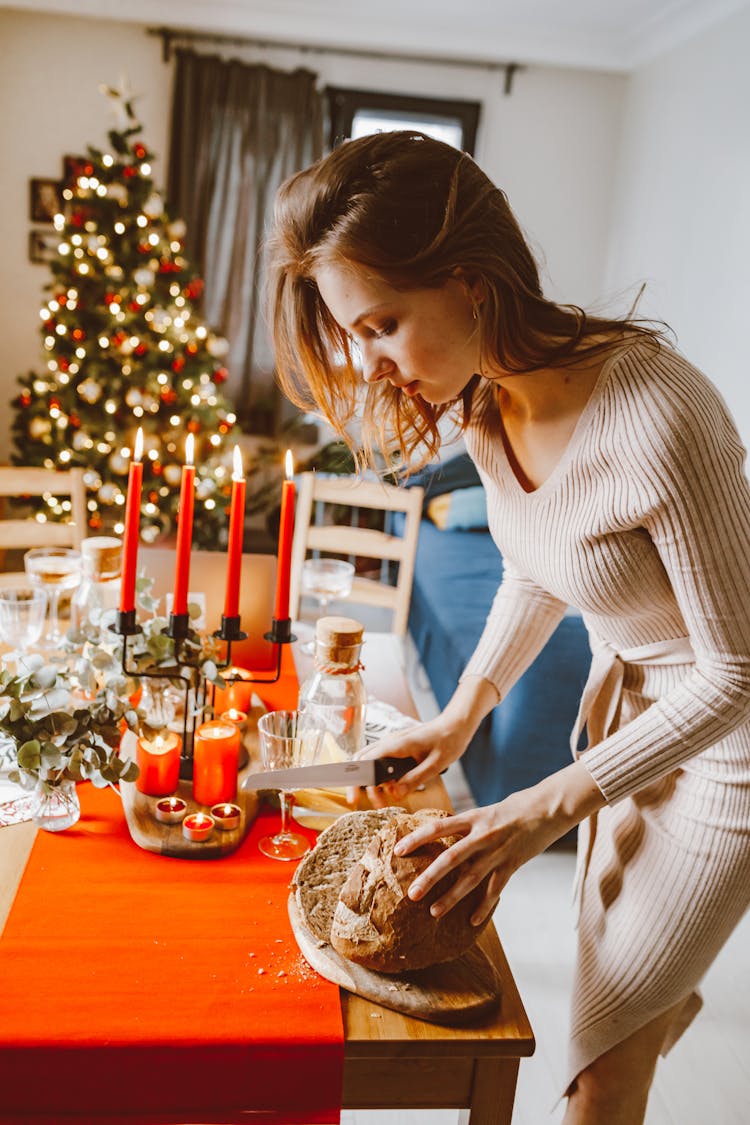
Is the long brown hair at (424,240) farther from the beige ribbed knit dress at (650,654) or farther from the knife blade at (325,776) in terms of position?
the knife blade at (325,776)

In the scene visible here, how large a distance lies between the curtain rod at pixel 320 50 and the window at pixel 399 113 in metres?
0.18

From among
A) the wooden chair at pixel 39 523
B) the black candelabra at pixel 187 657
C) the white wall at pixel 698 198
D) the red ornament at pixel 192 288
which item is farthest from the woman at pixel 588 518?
the red ornament at pixel 192 288

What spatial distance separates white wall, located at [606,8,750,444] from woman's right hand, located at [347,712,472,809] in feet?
9.39

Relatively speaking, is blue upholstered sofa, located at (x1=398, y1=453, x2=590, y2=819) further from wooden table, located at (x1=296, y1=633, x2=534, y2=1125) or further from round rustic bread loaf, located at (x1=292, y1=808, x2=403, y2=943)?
wooden table, located at (x1=296, y1=633, x2=534, y2=1125)

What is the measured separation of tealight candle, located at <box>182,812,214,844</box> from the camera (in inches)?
41.2

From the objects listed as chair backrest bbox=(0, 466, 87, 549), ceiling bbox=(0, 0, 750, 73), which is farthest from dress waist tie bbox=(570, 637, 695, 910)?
ceiling bbox=(0, 0, 750, 73)

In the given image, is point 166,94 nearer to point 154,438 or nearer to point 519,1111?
point 154,438

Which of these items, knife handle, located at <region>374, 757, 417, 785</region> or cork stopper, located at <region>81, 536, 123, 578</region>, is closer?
knife handle, located at <region>374, 757, 417, 785</region>

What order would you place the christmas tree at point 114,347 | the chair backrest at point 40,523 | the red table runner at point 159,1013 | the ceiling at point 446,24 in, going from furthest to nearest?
1. the ceiling at point 446,24
2. the christmas tree at point 114,347
3. the chair backrest at point 40,523
4. the red table runner at point 159,1013

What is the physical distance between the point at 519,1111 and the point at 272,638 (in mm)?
1154

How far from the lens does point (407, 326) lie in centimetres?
99

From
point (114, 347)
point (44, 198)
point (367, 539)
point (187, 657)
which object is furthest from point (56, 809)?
point (44, 198)

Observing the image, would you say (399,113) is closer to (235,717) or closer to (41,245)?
(41,245)

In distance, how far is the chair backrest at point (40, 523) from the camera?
2.32 meters
